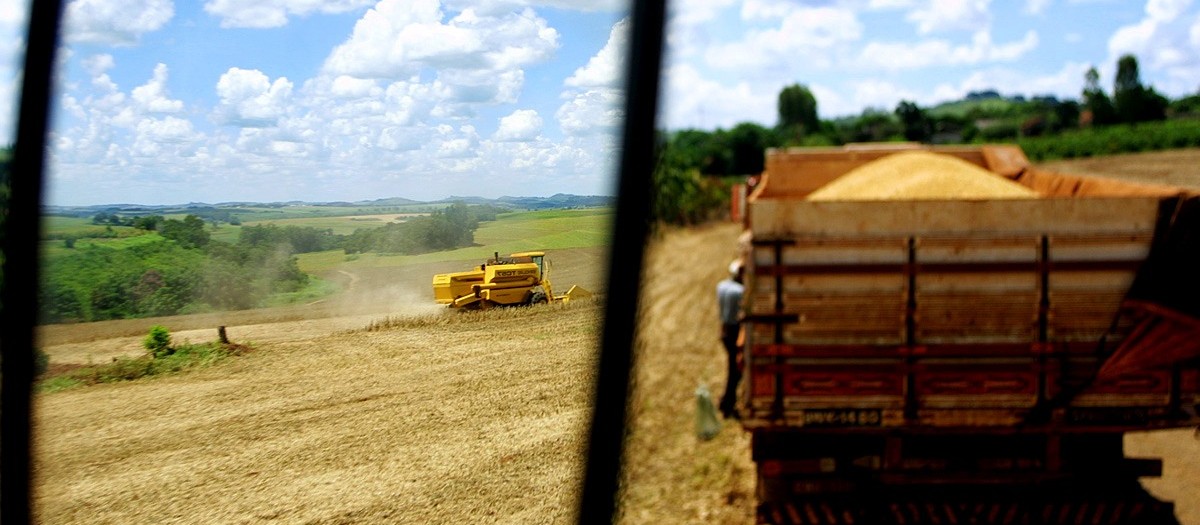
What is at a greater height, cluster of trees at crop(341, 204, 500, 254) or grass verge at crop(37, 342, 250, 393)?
cluster of trees at crop(341, 204, 500, 254)

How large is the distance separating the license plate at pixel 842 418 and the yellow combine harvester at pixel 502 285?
106 cm

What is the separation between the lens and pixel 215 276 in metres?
3.22

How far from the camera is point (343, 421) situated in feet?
11.5

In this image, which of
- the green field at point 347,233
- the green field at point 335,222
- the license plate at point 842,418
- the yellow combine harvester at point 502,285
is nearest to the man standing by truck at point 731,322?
the license plate at point 842,418

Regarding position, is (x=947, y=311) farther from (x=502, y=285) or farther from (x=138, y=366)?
(x=138, y=366)

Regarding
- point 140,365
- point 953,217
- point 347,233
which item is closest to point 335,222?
point 347,233

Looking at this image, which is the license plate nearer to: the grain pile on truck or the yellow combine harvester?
the grain pile on truck

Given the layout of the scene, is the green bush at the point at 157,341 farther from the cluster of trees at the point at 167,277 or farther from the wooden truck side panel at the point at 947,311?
the wooden truck side panel at the point at 947,311

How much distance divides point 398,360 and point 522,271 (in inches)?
22.7

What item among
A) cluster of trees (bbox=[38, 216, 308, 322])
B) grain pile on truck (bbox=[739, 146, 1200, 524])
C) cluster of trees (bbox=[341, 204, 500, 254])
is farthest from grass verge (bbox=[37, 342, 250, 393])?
grain pile on truck (bbox=[739, 146, 1200, 524])

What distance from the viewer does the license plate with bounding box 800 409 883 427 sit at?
374cm

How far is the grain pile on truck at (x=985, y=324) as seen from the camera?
351cm

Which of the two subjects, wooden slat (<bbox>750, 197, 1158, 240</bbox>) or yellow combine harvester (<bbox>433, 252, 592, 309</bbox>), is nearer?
yellow combine harvester (<bbox>433, 252, 592, 309</bbox>)

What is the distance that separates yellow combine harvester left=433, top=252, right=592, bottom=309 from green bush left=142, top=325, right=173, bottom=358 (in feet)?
3.16
